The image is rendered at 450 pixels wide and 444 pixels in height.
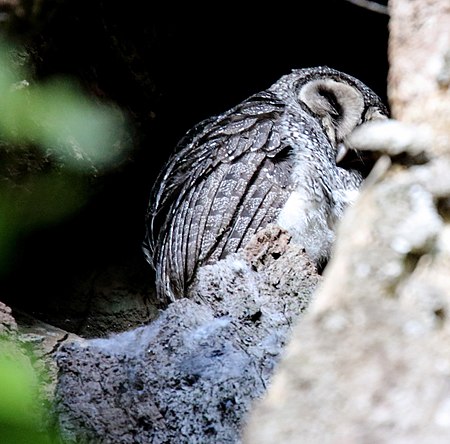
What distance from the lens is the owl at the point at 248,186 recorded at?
309 centimetres

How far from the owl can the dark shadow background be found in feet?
0.85

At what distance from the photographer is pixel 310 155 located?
10.8ft

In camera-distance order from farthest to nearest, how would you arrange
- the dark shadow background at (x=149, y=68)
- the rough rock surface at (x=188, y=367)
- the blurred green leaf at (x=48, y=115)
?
the dark shadow background at (x=149, y=68), the rough rock surface at (x=188, y=367), the blurred green leaf at (x=48, y=115)

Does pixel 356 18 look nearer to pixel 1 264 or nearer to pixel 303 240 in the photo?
pixel 303 240

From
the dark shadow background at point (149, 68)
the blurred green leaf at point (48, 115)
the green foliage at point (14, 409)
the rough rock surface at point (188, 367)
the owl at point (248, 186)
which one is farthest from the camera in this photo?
the dark shadow background at point (149, 68)

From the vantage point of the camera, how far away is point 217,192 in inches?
126

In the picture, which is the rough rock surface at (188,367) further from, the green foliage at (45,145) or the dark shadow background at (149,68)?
the dark shadow background at (149,68)

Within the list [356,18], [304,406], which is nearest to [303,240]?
[356,18]

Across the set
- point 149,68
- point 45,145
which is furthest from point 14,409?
point 149,68

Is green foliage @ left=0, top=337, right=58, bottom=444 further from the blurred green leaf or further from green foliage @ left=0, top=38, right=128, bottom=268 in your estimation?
the blurred green leaf

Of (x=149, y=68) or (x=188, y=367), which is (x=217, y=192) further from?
(x=188, y=367)

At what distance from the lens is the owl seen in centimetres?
309

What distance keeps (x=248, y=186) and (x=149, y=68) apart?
769mm

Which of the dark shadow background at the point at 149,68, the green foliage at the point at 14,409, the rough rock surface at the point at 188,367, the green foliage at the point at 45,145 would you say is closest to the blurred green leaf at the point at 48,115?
the green foliage at the point at 45,145
